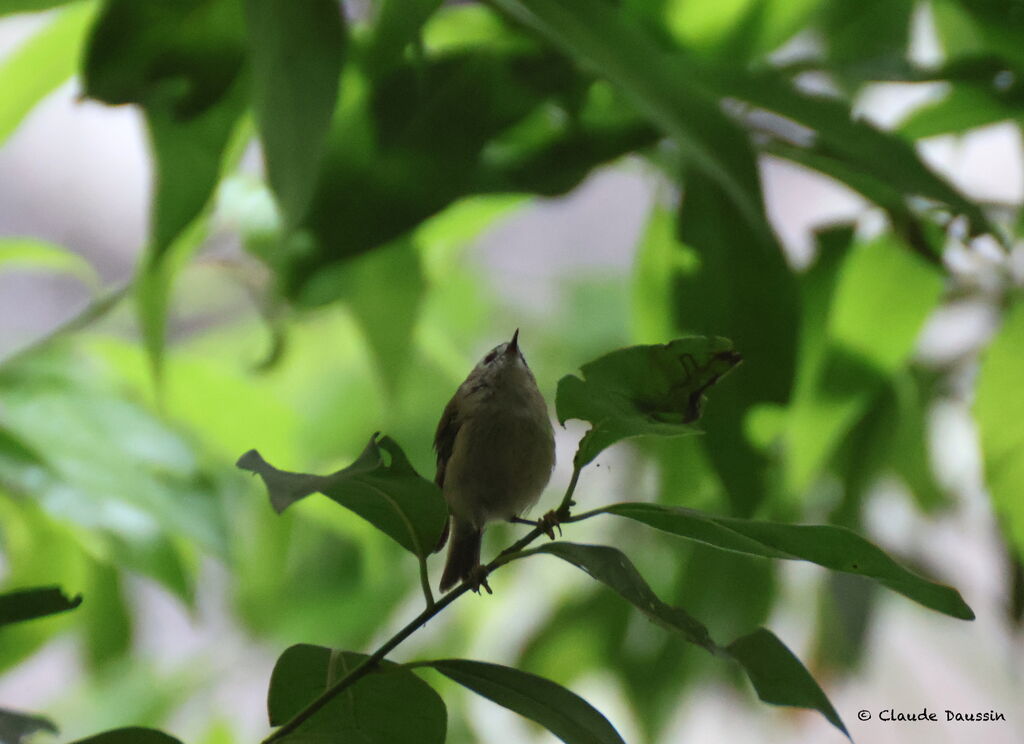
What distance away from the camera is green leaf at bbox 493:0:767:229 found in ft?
1.75

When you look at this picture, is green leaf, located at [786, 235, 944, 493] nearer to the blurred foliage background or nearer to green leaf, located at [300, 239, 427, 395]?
the blurred foliage background

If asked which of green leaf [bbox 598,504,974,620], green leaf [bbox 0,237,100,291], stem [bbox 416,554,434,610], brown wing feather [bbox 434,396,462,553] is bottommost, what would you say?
stem [bbox 416,554,434,610]

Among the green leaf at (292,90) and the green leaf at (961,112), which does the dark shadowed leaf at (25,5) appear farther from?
the green leaf at (961,112)

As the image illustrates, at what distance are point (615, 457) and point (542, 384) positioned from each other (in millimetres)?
125

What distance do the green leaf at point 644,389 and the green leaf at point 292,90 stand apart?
0.25m

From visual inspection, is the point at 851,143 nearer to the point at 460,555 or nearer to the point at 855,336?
the point at 855,336

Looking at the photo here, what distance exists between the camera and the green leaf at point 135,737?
35 centimetres

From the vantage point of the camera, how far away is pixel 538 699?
37 cm

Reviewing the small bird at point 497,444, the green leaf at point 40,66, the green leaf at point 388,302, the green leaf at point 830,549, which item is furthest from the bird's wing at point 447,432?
the green leaf at point 40,66

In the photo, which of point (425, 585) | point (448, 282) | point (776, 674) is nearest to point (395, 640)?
point (425, 585)

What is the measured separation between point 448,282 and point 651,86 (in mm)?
740

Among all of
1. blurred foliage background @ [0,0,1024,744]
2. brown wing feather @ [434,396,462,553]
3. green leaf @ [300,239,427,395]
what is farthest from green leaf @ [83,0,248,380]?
brown wing feather @ [434,396,462,553]

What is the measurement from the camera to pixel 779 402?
2.05 feet

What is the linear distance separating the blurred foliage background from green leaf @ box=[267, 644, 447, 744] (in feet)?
0.38
